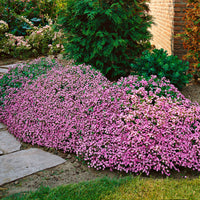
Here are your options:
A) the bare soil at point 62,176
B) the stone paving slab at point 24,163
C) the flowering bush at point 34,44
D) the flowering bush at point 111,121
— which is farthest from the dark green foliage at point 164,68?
the flowering bush at point 34,44

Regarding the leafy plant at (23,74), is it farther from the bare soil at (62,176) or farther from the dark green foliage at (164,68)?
the bare soil at (62,176)

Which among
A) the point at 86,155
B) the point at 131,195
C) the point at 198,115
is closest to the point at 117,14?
the point at 198,115

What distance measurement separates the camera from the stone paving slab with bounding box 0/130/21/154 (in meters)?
3.73

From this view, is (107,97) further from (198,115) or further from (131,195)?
(131,195)

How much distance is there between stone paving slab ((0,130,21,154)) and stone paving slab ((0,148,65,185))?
0.17 metres

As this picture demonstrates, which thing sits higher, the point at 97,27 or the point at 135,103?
the point at 97,27

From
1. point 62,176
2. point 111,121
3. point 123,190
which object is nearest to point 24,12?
point 111,121

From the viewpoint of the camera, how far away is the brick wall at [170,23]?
603cm

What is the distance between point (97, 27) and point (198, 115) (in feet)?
9.42

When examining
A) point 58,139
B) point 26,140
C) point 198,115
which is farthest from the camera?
point 26,140

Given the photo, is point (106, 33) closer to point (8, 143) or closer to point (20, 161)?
point (8, 143)

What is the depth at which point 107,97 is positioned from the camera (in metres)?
3.65

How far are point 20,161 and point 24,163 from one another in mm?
88

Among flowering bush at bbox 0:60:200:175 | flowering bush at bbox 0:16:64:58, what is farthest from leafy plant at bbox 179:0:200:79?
flowering bush at bbox 0:16:64:58
